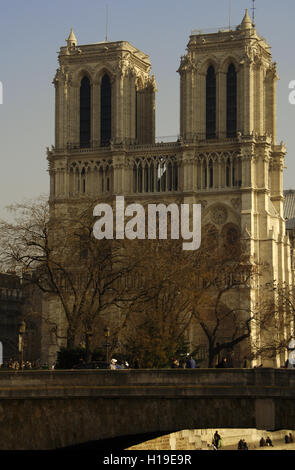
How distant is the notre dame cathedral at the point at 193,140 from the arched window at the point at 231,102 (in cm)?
9

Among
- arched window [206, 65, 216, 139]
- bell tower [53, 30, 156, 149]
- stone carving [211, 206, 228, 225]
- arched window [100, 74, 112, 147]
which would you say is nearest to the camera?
stone carving [211, 206, 228, 225]

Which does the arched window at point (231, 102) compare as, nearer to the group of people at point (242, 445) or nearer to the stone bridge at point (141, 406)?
the group of people at point (242, 445)

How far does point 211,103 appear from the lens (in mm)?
114625

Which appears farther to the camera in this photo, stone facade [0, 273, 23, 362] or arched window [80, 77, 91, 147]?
arched window [80, 77, 91, 147]

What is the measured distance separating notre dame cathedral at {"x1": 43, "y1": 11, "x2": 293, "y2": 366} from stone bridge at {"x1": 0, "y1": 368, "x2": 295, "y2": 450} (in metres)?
60.4

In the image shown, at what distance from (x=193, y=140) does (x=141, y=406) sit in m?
67.9

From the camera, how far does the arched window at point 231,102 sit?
11325 cm

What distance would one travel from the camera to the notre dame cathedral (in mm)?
111188

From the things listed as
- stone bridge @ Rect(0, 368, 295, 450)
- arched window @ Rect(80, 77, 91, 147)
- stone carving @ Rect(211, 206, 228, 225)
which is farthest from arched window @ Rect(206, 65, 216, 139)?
stone bridge @ Rect(0, 368, 295, 450)

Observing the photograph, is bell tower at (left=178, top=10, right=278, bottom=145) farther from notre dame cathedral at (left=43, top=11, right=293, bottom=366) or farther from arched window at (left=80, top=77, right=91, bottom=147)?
arched window at (left=80, top=77, right=91, bottom=147)

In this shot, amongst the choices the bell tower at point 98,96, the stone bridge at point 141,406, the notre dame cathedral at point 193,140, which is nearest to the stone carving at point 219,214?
the notre dame cathedral at point 193,140

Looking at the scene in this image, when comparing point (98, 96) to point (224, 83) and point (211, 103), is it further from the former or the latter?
point (224, 83)

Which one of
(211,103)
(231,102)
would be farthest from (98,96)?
(231,102)
